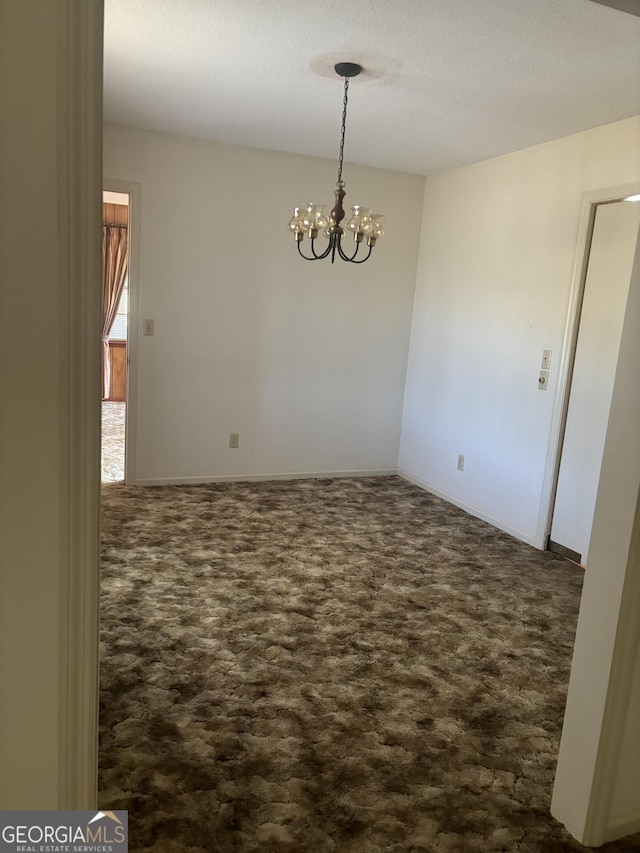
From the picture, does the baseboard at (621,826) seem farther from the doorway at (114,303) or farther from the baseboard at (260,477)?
the doorway at (114,303)

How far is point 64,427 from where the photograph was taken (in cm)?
100

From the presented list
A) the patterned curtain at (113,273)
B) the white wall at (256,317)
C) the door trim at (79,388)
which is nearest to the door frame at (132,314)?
the white wall at (256,317)

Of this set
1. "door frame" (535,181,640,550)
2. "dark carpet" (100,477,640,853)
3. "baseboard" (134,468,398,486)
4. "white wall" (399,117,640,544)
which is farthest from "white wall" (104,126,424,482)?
"door frame" (535,181,640,550)

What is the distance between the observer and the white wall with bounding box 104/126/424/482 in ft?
15.2

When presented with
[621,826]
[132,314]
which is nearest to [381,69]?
[132,314]

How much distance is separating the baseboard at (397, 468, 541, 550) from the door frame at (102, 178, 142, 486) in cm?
230

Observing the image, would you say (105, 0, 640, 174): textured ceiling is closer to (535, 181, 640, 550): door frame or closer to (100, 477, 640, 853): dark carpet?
(535, 181, 640, 550): door frame

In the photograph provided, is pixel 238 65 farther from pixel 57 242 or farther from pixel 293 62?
pixel 57 242

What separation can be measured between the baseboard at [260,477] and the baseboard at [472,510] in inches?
9.8

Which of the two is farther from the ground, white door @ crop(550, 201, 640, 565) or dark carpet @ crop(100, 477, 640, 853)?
white door @ crop(550, 201, 640, 565)

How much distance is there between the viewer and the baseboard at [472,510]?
14.0 ft

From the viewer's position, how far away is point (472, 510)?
4.77 m

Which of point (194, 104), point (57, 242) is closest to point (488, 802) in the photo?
point (57, 242)

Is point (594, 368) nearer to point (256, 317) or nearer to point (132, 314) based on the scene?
point (256, 317)
